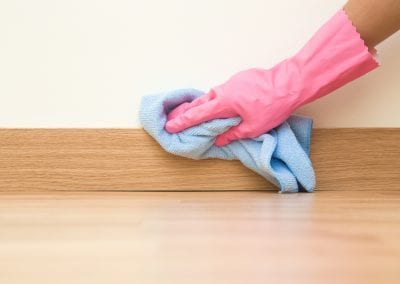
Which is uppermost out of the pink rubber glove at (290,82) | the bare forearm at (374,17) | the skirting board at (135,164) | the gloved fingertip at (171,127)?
the bare forearm at (374,17)

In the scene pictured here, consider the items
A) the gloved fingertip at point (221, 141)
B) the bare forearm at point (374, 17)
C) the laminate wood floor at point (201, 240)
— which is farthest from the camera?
the gloved fingertip at point (221, 141)

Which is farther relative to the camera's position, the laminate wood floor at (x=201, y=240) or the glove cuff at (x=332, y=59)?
the glove cuff at (x=332, y=59)

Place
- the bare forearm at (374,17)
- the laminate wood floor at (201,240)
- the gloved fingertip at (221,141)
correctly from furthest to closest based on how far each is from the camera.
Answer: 1. the gloved fingertip at (221,141)
2. the bare forearm at (374,17)
3. the laminate wood floor at (201,240)

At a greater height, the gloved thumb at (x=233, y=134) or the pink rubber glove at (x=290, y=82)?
the pink rubber glove at (x=290, y=82)

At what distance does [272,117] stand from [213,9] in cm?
24

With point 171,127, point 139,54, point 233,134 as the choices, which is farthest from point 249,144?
point 139,54

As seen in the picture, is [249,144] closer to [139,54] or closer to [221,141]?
[221,141]

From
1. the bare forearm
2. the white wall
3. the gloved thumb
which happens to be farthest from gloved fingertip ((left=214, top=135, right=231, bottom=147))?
the bare forearm

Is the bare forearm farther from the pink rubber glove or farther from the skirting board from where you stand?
the skirting board

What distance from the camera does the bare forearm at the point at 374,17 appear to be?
0.71 meters

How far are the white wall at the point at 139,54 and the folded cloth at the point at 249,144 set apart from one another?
46 millimetres

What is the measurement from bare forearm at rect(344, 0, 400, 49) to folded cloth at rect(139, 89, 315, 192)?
0.61 ft

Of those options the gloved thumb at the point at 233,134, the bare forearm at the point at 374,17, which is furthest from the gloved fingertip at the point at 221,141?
the bare forearm at the point at 374,17

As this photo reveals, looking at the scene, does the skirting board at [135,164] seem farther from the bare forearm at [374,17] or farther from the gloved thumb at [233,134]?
the bare forearm at [374,17]
